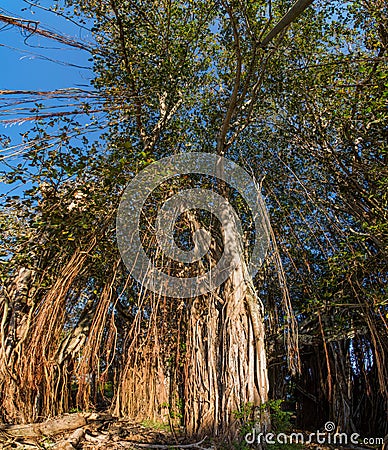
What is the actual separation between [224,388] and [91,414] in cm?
128

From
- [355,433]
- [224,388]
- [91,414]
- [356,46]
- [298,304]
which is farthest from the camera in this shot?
[298,304]

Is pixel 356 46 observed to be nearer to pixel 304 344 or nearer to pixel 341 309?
pixel 341 309

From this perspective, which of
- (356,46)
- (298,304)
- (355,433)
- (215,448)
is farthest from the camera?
(298,304)

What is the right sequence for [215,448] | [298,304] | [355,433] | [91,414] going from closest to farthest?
[215,448] → [91,414] → [355,433] → [298,304]

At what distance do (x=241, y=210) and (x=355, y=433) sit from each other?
277 centimetres

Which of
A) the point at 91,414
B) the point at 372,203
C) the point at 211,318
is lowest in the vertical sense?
the point at 91,414

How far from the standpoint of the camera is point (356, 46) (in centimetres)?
430

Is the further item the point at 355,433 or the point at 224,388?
the point at 355,433

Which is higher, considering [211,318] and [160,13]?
[160,13]

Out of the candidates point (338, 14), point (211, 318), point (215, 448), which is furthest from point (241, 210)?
point (215, 448)

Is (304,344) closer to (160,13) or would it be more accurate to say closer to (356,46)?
(356,46)

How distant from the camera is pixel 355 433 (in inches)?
157

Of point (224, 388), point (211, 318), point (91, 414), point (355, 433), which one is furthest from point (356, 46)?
point (91, 414)

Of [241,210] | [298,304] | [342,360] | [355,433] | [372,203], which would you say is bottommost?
[355,433]
